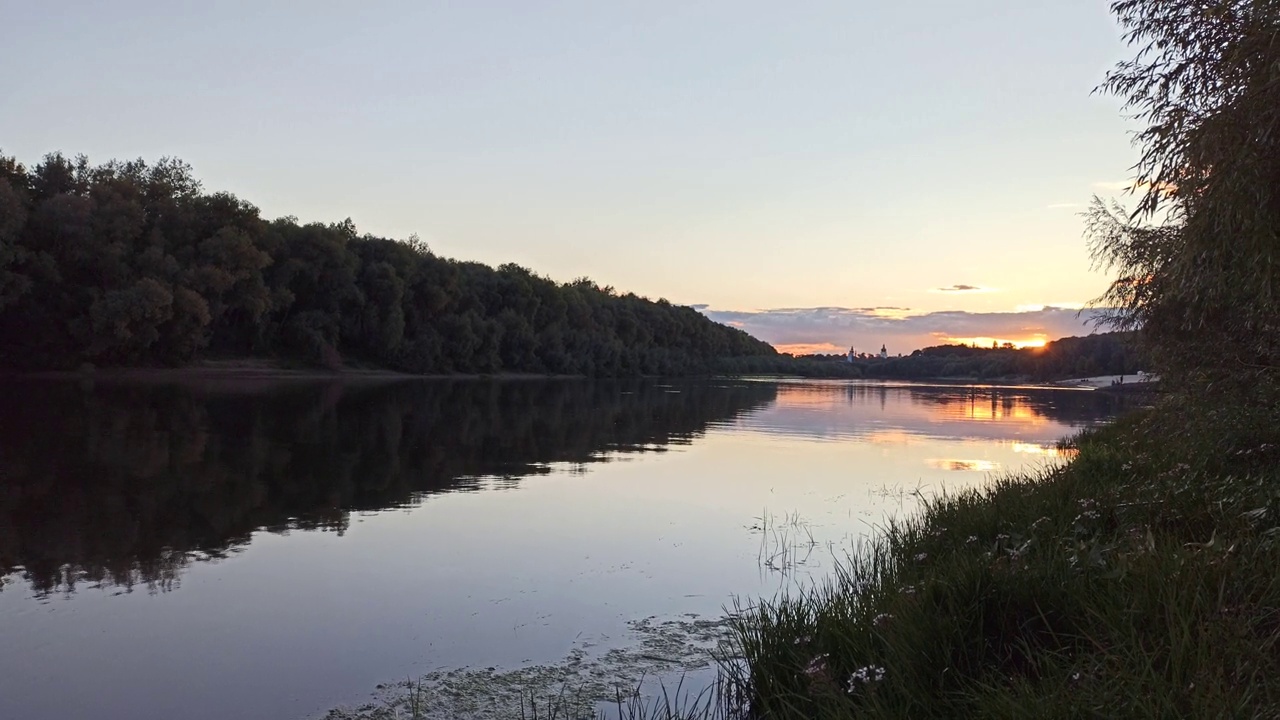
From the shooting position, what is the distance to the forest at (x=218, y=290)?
55750 millimetres

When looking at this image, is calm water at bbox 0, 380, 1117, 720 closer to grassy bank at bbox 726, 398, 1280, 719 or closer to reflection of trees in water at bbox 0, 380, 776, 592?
reflection of trees in water at bbox 0, 380, 776, 592

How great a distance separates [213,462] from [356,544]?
8.74 m

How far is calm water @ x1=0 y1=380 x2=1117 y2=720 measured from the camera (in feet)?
24.9

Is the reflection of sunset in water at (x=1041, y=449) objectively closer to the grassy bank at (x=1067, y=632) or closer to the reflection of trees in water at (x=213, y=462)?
the reflection of trees in water at (x=213, y=462)

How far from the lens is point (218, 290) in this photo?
2472 inches

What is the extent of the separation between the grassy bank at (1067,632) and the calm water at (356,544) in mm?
2735

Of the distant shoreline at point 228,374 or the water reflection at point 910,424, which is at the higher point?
the distant shoreline at point 228,374

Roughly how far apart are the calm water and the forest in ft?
104

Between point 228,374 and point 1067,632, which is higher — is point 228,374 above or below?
above

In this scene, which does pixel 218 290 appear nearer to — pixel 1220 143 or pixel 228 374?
pixel 228 374

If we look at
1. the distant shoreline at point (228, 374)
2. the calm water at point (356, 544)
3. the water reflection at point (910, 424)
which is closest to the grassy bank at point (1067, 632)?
the calm water at point (356, 544)

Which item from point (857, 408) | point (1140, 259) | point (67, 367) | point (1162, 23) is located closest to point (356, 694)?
point (1162, 23)

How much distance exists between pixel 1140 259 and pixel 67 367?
5962 cm

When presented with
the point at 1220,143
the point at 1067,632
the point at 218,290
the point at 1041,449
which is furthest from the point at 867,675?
the point at 218,290
